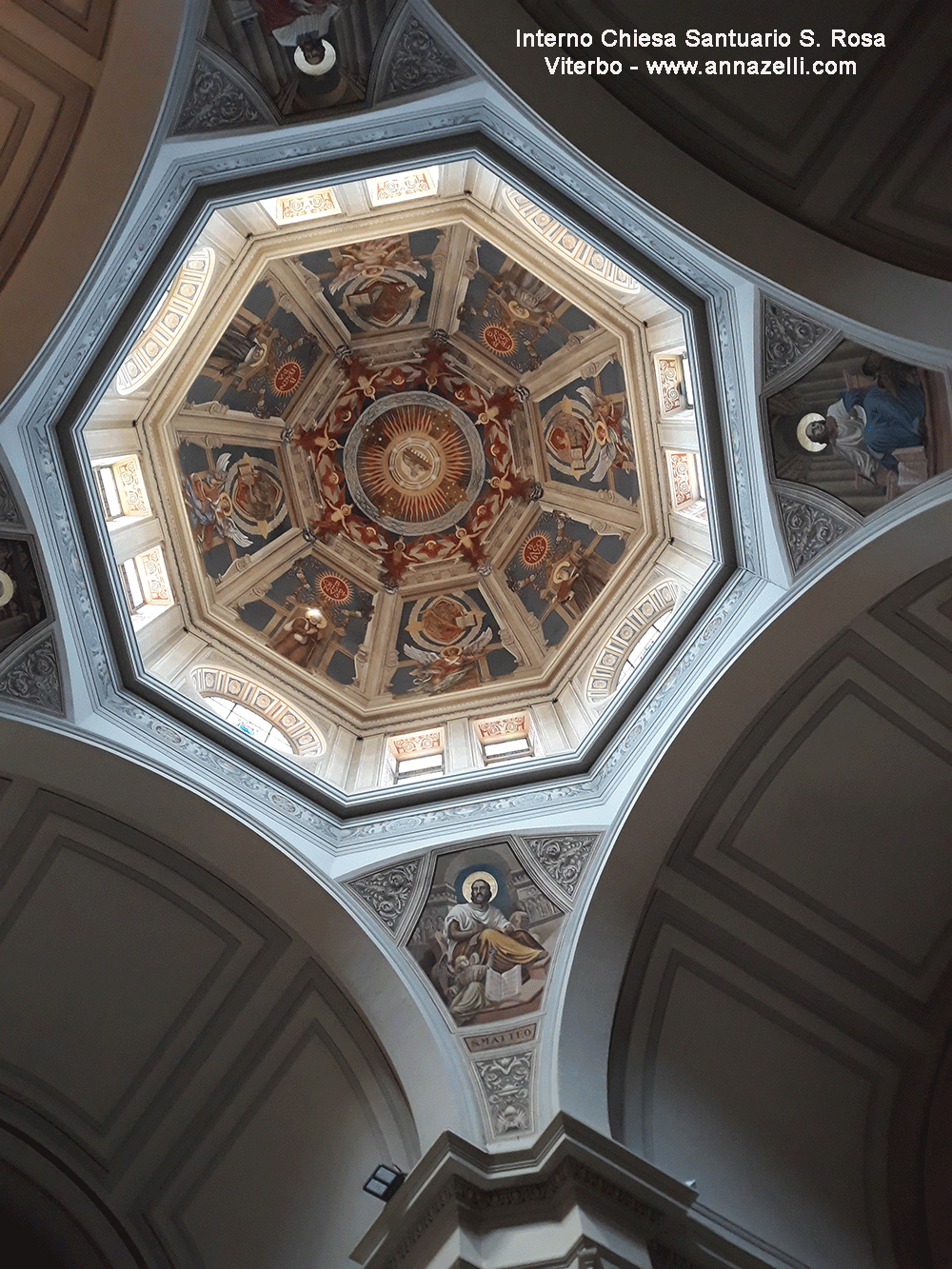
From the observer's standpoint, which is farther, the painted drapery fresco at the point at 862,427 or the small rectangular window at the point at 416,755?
the small rectangular window at the point at 416,755

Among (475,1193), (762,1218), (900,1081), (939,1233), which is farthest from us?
(900,1081)

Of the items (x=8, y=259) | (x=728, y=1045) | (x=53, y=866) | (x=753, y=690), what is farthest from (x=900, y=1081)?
(x=8, y=259)

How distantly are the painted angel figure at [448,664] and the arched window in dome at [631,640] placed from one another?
1767mm

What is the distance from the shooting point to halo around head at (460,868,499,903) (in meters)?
11.2

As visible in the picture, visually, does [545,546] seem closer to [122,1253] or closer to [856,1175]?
[856,1175]

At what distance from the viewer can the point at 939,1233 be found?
10.5m

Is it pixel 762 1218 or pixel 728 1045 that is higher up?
pixel 728 1045

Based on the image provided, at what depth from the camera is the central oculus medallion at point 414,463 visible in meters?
14.8

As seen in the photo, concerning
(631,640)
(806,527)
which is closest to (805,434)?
(806,527)

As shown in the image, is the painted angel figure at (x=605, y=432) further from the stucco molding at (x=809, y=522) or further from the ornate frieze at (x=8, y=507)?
the ornate frieze at (x=8, y=507)

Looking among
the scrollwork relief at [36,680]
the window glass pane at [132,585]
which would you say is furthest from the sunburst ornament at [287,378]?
the scrollwork relief at [36,680]

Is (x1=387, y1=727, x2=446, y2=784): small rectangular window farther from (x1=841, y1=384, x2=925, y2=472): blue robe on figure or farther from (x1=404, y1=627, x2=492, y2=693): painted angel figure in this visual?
(x1=841, y1=384, x2=925, y2=472): blue robe on figure

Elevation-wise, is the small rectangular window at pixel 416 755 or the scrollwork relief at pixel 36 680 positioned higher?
the small rectangular window at pixel 416 755

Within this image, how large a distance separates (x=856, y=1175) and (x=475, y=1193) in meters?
4.26
